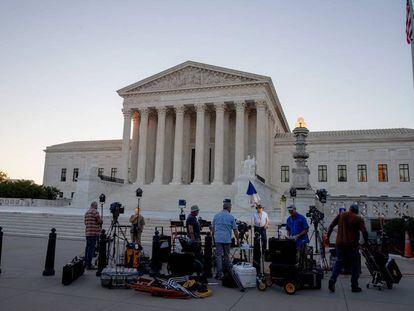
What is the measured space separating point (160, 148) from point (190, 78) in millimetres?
10169

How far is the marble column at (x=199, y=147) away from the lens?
45259mm

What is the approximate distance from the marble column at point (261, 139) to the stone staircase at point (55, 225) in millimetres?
23663

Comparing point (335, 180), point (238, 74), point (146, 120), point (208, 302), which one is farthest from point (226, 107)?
point (208, 302)

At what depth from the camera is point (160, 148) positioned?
48.4m

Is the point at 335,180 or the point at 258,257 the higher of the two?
the point at 335,180

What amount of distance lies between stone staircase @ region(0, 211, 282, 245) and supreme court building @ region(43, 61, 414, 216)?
17717 mm

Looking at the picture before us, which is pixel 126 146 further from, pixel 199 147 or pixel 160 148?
pixel 199 147

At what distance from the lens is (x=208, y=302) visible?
6.94 metres

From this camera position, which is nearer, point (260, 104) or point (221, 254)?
point (221, 254)

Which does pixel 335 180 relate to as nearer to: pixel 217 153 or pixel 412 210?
pixel 217 153

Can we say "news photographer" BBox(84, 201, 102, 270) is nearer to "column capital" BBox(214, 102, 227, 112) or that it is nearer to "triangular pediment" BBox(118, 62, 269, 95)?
"column capital" BBox(214, 102, 227, 112)

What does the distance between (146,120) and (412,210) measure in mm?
38467

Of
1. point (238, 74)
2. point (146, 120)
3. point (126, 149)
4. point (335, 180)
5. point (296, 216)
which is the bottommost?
point (296, 216)

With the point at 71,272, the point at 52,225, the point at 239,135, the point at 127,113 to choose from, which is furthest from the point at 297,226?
the point at 127,113
